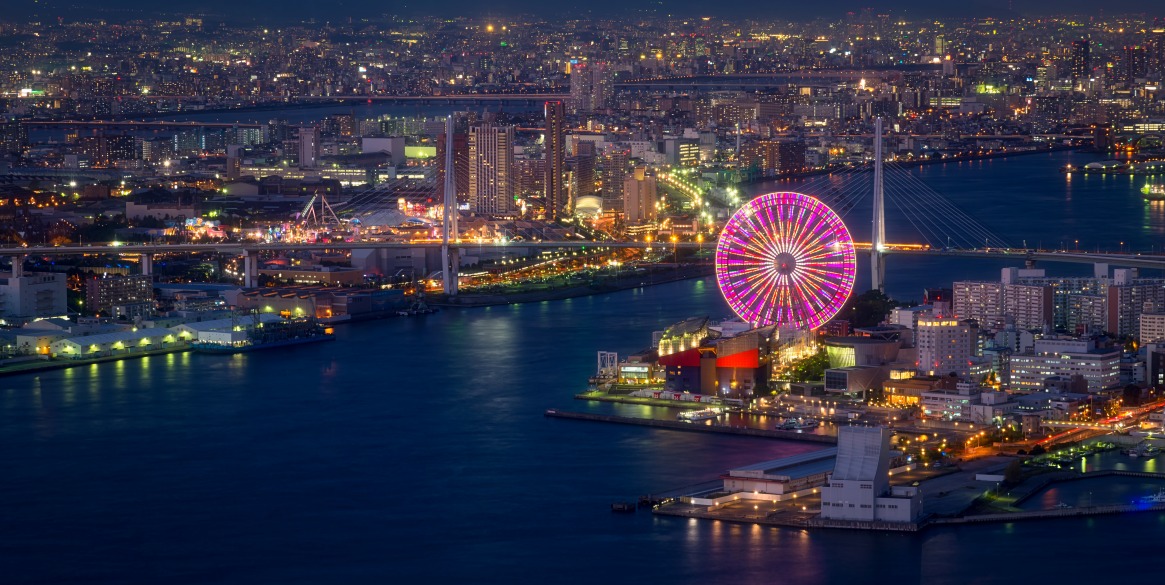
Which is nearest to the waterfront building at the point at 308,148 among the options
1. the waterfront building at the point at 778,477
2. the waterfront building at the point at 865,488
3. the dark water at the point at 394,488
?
the dark water at the point at 394,488

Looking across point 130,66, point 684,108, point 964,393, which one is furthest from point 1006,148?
point 964,393

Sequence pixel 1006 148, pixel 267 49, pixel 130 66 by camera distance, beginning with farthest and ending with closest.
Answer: pixel 267 49 < pixel 130 66 < pixel 1006 148

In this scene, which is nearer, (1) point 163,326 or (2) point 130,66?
(1) point 163,326

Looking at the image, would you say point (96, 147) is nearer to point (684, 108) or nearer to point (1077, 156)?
point (684, 108)

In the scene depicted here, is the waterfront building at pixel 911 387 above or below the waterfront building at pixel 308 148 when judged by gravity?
below

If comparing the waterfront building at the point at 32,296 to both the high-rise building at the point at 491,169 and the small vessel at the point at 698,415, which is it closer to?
the small vessel at the point at 698,415

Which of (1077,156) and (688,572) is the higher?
(1077,156)

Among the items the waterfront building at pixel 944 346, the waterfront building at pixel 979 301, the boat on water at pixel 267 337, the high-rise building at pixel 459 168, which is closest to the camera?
the waterfront building at pixel 944 346

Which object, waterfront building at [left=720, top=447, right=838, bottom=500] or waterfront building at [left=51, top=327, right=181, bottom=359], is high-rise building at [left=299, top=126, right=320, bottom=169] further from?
waterfront building at [left=720, top=447, right=838, bottom=500]
